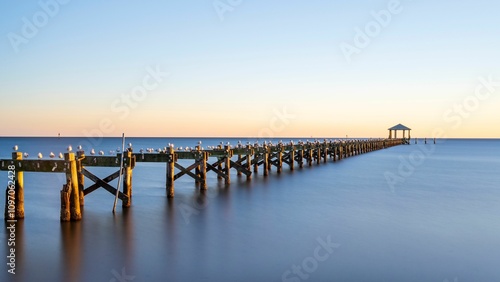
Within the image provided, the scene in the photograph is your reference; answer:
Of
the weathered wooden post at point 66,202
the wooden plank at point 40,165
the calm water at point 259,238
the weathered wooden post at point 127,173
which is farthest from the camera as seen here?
the weathered wooden post at point 127,173

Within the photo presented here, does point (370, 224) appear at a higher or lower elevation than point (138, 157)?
lower

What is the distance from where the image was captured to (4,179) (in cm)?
3334

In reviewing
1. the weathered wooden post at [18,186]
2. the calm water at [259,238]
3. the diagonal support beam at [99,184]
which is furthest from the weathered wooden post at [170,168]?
the weathered wooden post at [18,186]

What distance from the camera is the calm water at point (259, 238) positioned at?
10625 mm

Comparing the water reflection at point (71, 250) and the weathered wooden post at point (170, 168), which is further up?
the weathered wooden post at point (170, 168)

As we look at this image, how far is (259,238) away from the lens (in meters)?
14.0

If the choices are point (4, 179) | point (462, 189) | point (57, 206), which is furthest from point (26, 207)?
point (462, 189)

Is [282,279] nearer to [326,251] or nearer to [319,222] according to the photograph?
[326,251]

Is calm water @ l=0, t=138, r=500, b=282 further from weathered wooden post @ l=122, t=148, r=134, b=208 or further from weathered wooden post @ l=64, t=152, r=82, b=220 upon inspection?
weathered wooden post @ l=64, t=152, r=82, b=220

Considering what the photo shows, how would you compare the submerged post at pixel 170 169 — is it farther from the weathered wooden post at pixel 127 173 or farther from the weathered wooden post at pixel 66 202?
the weathered wooden post at pixel 66 202

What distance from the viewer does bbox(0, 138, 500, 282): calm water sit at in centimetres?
1062

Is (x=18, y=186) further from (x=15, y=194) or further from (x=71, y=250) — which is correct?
(x=71, y=250)

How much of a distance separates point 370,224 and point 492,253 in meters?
4.36

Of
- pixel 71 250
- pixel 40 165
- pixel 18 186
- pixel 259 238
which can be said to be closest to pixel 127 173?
pixel 40 165
